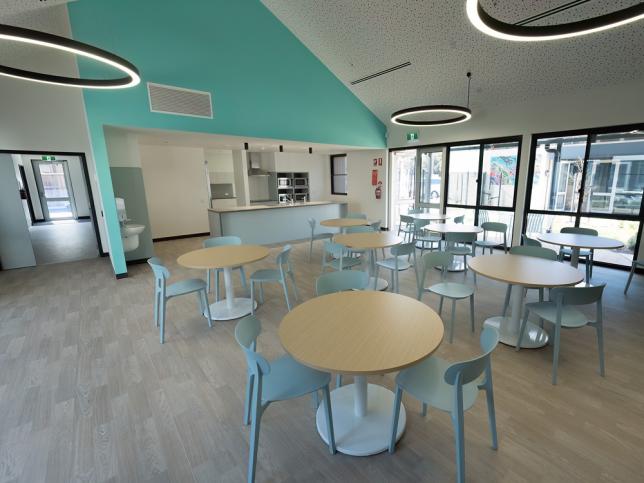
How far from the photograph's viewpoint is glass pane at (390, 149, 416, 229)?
28.6 feet

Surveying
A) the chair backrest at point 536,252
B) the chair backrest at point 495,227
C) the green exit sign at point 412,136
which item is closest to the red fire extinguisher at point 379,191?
the green exit sign at point 412,136

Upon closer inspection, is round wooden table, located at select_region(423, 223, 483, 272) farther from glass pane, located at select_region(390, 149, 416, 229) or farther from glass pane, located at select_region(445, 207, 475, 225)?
glass pane, located at select_region(390, 149, 416, 229)

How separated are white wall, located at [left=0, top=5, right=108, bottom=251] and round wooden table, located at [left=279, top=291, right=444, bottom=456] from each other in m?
6.13

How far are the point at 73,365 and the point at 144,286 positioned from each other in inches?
84.0

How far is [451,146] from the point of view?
24.0 feet

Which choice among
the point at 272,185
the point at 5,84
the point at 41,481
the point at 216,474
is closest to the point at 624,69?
the point at 216,474

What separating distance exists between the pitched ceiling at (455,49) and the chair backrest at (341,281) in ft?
12.8

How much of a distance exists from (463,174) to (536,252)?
432cm

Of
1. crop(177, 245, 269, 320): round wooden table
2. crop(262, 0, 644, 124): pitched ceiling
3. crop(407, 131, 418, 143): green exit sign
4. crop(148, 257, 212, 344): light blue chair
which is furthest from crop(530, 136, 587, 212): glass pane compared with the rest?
crop(148, 257, 212, 344): light blue chair

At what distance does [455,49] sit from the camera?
482cm

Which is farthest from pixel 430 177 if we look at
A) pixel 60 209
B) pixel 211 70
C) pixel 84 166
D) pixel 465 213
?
pixel 60 209

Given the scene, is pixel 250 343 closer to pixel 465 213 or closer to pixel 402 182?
pixel 465 213

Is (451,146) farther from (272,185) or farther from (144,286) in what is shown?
(144,286)

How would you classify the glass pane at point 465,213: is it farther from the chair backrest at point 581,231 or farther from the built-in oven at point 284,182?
the built-in oven at point 284,182
